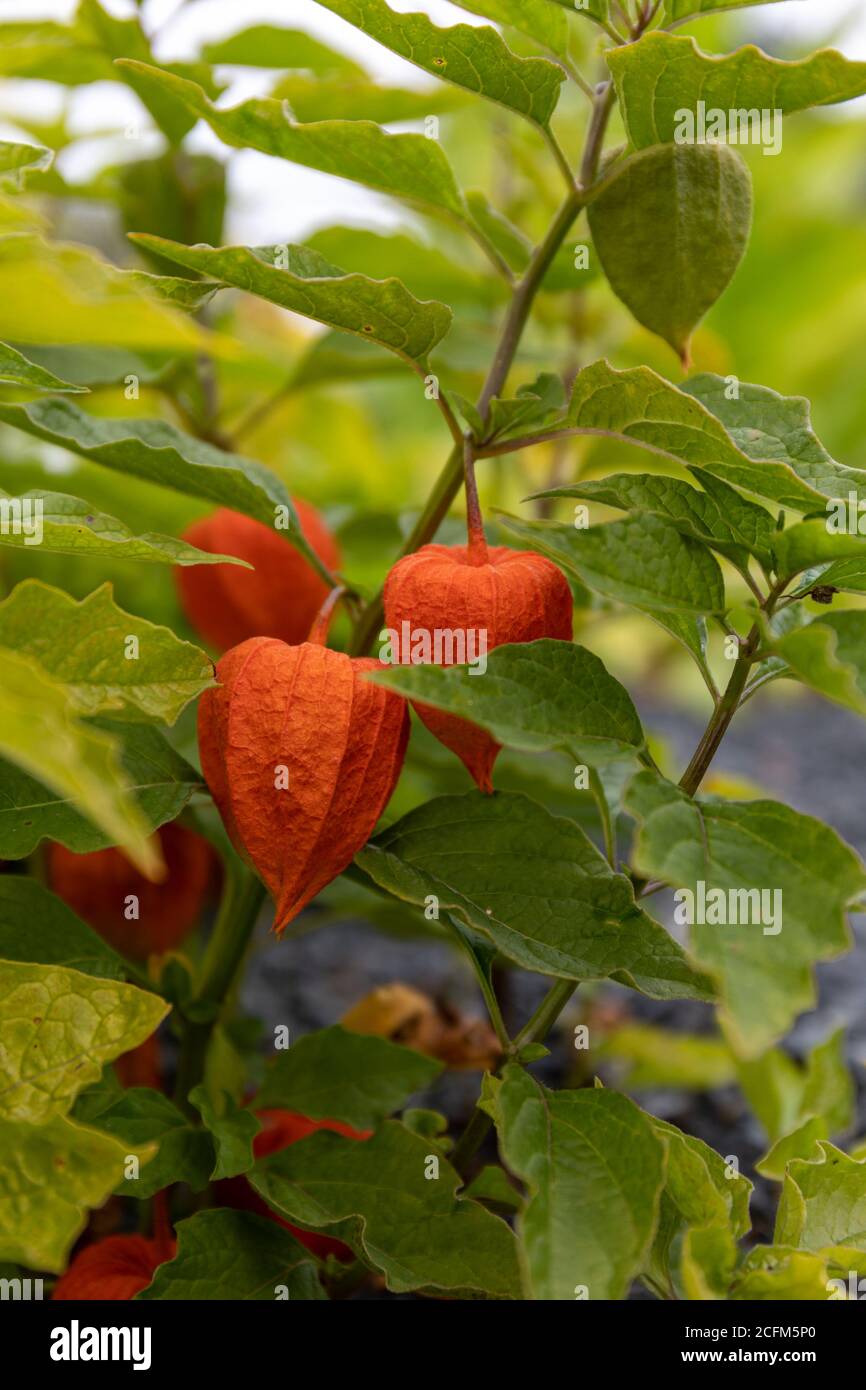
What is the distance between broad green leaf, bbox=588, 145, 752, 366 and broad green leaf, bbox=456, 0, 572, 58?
7 cm

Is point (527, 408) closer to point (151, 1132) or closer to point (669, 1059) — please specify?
point (151, 1132)

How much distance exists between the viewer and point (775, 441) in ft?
1.70

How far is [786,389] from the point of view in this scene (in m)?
1.50

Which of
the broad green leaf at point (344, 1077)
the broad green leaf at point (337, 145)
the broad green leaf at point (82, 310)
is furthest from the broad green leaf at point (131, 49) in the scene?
the broad green leaf at point (344, 1077)

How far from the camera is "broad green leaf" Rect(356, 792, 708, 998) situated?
515 mm

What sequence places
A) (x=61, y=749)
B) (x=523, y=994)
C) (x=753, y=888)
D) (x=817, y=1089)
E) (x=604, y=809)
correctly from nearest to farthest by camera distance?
(x=61, y=749) → (x=753, y=888) → (x=604, y=809) → (x=817, y=1089) → (x=523, y=994)

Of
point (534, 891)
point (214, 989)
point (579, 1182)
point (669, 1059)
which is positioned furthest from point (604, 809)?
point (669, 1059)

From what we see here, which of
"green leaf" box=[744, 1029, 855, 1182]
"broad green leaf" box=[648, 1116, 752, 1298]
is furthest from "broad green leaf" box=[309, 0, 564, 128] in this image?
"green leaf" box=[744, 1029, 855, 1182]

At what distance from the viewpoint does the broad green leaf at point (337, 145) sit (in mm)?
550

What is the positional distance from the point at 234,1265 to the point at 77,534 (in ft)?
1.11

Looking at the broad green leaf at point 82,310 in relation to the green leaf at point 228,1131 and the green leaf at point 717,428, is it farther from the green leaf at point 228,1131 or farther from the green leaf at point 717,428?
the green leaf at point 228,1131

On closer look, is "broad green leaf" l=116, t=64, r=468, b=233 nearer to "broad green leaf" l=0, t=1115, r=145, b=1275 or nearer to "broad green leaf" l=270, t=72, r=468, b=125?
"broad green leaf" l=270, t=72, r=468, b=125

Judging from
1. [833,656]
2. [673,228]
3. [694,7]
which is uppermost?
[694,7]

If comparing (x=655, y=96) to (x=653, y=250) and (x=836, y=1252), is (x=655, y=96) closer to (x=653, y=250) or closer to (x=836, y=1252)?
(x=653, y=250)
